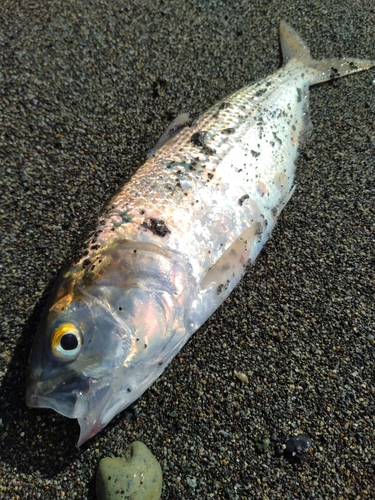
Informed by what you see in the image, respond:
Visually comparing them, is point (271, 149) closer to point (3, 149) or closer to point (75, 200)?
point (75, 200)

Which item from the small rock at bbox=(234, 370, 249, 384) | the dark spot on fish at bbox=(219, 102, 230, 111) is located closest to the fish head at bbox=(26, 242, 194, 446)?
the small rock at bbox=(234, 370, 249, 384)

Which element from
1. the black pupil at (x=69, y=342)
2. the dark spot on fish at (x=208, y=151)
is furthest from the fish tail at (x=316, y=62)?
the black pupil at (x=69, y=342)

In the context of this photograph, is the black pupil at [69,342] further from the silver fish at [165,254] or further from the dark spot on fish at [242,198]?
the dark spot on fish at [242,198]

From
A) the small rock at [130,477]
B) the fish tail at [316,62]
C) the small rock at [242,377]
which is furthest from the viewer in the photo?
the fish tail at [316,62]

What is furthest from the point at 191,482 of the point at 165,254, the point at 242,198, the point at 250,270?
the point at 242,198

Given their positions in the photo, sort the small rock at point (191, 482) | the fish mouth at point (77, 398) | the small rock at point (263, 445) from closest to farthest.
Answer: the fish mouth at point (77, 398)
the small rock at point (191, 482)
the small rock at point (263, 445)

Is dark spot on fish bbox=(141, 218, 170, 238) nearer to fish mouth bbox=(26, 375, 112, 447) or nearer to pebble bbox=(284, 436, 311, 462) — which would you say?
fish mouth bbox=(26, 375, 112, 447)

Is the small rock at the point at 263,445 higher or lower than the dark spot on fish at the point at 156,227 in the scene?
lower
